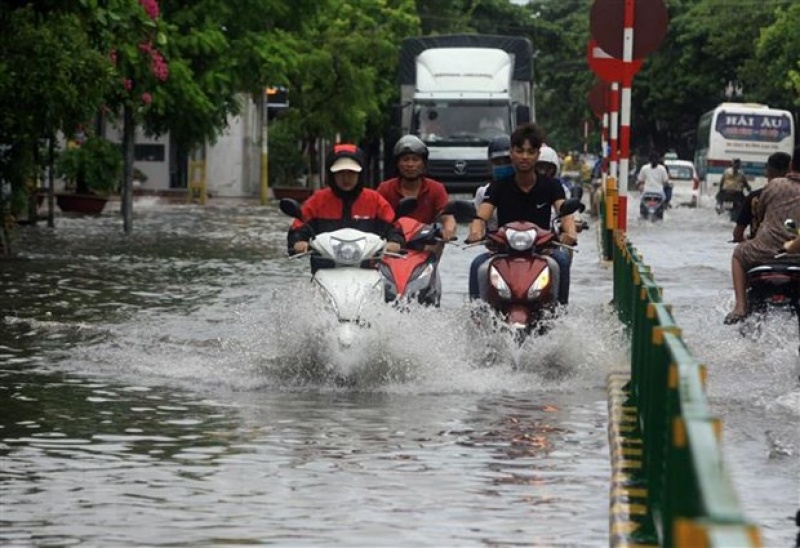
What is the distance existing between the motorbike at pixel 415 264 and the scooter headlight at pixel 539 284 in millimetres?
630

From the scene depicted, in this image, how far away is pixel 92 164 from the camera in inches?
1702

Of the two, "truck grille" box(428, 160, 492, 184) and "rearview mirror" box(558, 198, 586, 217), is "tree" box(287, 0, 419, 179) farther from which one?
"rearview mirror" box(558, 198, 586, 217)

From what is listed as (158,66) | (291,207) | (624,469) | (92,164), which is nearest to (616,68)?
(291,207)

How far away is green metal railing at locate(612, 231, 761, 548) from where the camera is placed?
161 inches

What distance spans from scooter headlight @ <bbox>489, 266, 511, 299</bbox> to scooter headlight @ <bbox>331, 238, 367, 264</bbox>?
37.7 inches

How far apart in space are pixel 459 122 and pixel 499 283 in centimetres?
3147

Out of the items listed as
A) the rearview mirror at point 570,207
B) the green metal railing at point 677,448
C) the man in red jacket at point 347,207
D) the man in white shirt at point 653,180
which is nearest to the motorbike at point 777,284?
the rearview mirror at point 570,207

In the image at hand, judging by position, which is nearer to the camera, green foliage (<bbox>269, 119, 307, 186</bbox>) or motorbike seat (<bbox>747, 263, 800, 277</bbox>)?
motorbike seat (<bbox>747, 263, 800, 277</bbox>)

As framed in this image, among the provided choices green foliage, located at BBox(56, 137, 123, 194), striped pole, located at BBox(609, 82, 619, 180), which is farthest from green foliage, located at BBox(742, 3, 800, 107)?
striped pole, located at BBox(609, 82, 619, 180)

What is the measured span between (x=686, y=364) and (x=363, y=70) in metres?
53.9

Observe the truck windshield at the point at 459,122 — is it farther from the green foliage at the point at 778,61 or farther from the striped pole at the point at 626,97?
the green foliage at the point at 778,61

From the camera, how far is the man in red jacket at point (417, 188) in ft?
48.9

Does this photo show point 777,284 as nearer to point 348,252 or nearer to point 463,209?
point 463,209

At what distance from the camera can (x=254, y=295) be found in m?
21.2
